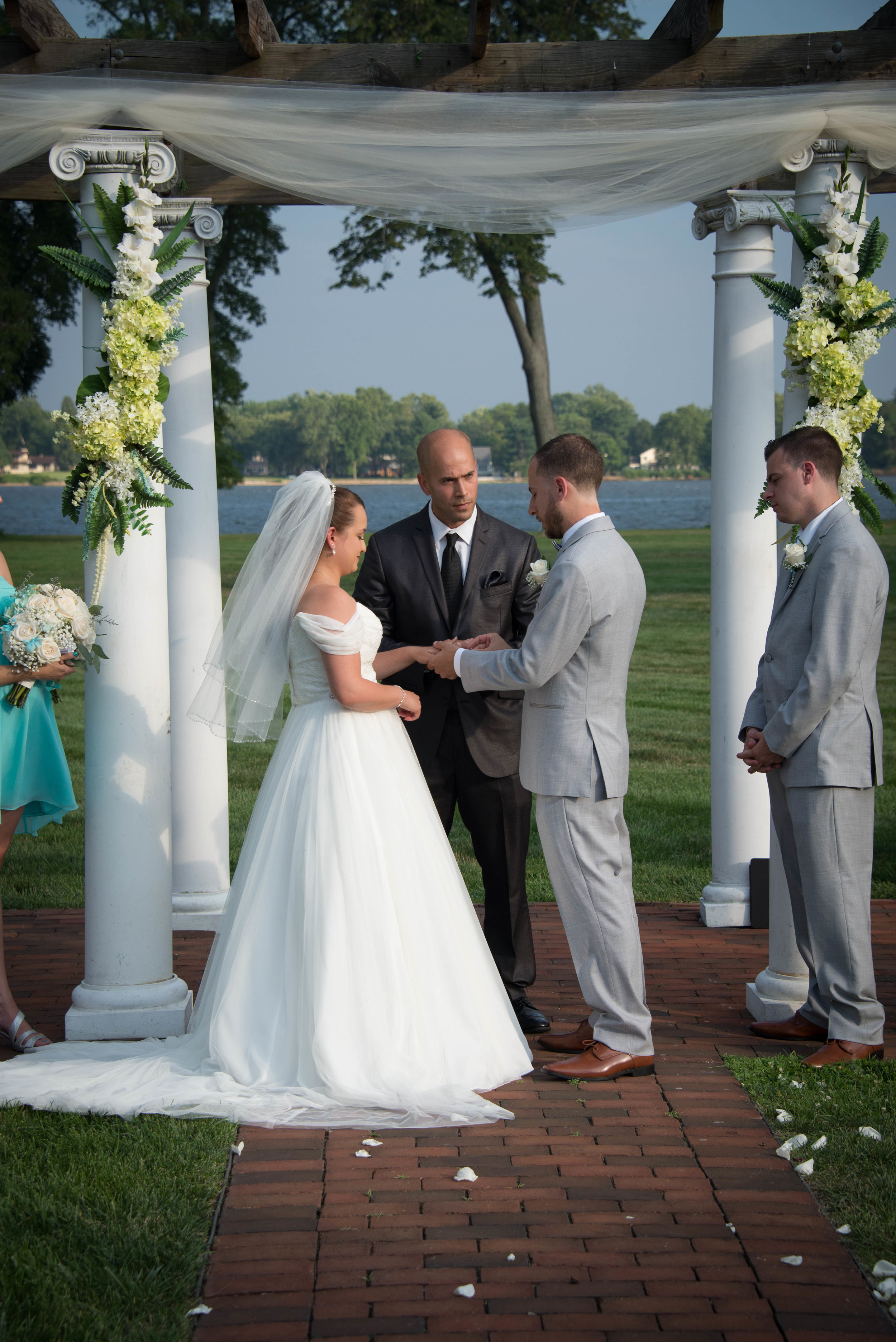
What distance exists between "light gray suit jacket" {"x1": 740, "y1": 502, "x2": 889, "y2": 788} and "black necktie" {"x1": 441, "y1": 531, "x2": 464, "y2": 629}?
1.35 m

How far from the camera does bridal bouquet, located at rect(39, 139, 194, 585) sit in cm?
446

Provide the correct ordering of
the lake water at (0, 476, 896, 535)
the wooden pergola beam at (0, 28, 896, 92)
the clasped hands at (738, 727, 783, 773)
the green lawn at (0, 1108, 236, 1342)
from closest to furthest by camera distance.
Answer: the green lawn at (0, 1108, 236, 1342)
the clasped hands at (738, 727, 783, 773)
the wooden pergola beam at (0, 28, 896, 92)
the lake water at (0, 476, 896, 535)

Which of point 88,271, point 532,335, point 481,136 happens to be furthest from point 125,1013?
point 532,335

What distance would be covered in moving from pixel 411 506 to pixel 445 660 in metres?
52.9

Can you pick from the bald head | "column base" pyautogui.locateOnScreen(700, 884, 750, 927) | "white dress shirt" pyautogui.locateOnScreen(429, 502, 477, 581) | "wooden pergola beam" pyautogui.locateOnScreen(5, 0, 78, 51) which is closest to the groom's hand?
"white dress shirt" pyautogui.locateOnScreen(429, 502, 477, 581)

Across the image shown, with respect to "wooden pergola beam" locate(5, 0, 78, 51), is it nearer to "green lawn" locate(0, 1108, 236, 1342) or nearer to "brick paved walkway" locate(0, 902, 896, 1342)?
"green lawn" locate(0, 1108, 236, 1342)

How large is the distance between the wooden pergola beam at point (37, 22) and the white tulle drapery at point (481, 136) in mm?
210

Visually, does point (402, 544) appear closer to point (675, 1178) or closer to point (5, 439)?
point (675, 1178)

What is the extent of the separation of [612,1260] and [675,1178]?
54 cm

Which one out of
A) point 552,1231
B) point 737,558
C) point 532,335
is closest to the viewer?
point 552,1231

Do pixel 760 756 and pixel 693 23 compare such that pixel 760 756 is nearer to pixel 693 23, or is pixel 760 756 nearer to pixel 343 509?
pixel 343 509

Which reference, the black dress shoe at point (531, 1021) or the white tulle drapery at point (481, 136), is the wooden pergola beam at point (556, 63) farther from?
the black dress shoe at point (531, 1021)

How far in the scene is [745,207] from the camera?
6016 mm

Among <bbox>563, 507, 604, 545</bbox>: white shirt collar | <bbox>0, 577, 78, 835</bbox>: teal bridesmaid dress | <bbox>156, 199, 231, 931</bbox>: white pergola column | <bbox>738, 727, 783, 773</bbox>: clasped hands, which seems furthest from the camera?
<bbox>156, 199, 231, 931</bbox>: white pergola column
